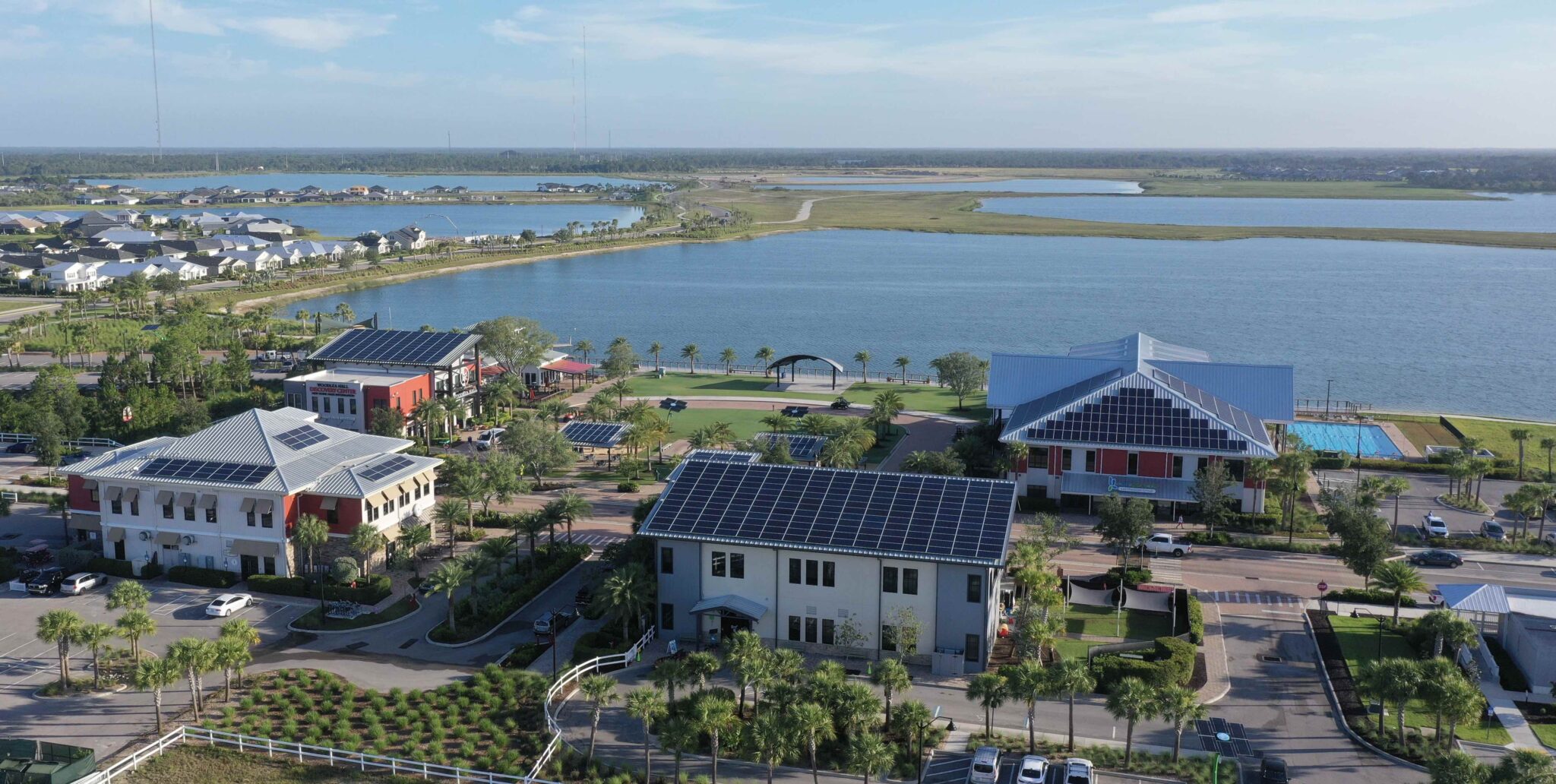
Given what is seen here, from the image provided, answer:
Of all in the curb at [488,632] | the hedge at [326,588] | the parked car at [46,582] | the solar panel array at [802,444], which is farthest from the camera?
the solar panel array at [802,444]

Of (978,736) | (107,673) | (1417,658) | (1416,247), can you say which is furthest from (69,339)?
(1416,247)

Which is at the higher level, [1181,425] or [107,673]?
[1181,425]

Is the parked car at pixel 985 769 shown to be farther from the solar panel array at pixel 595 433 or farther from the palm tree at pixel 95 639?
the solar panel array at pixel 595 433

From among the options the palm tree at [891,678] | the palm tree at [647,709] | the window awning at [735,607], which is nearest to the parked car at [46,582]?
the window awning at [735,607]

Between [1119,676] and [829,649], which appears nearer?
[1119,676]

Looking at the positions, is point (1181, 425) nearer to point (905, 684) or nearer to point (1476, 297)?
point (905, 684)

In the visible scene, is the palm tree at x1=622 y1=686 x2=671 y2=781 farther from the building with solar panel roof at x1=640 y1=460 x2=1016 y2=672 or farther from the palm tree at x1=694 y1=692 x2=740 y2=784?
the building with solar panel roof at x1=640 y1=460 x2=1016 y2=672

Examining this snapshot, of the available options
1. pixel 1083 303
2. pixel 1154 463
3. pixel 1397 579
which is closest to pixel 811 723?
pixel 1397 579
